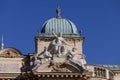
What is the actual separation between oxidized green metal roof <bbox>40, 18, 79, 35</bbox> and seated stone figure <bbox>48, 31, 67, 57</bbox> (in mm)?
2749

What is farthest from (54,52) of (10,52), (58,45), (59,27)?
(59,27)

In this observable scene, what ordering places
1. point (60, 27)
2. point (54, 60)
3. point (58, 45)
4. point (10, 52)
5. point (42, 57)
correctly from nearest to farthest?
1. point (54, 60)
2. point (42, 57)
3. point (58, 45)
4. point (10, 52)
5. point (60, 27)

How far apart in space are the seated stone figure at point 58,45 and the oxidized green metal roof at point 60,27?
9.02 ft

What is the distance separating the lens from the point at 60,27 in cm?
6181

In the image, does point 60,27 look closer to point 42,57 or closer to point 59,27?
point 59,27

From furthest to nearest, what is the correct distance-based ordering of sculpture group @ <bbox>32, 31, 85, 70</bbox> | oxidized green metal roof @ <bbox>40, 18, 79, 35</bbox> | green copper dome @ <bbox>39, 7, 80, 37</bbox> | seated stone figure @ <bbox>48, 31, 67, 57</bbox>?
oxidized green metal roof @ <bbox>40, 18, 79, 35</bbox> → green copper dome @ <bbox>39, 7, 80, 37</bbox> → seated stone figure @ <bbox>48, 31, 67, 57</bbox> → sculpture group @ <bbox>32, 31, 85, 70</bbox>

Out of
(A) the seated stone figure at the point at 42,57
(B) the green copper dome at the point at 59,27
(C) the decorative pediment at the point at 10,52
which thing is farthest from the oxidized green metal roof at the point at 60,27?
(C) the decorative pediment at the point at 10,52

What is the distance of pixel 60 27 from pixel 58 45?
442 cm

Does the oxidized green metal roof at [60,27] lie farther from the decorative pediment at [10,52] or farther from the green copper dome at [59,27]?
the decorative pediment at [10,52]

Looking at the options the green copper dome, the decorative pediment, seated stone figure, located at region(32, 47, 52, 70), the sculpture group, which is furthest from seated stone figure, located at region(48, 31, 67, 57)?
the decorative pediment

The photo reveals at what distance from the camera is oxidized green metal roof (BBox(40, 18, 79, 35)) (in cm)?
6141

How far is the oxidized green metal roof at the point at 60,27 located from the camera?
6141 centimetres

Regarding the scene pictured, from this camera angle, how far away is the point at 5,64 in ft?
191

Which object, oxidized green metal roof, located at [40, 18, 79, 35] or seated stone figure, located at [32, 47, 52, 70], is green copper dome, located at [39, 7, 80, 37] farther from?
seated stone figure, located at [32, 47, 52, 70]
